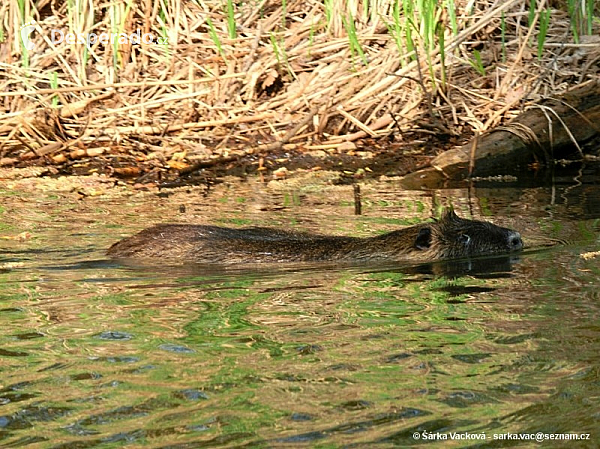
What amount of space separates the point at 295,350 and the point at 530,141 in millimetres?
5689

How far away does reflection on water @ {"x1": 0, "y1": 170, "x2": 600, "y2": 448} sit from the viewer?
3484 mm

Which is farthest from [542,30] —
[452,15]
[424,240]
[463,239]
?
[424,240]

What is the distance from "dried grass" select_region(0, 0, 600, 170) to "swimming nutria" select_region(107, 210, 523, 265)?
141 inches

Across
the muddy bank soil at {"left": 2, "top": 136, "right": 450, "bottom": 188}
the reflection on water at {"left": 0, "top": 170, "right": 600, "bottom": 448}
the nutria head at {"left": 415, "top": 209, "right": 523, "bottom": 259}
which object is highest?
the muddy bank soil at {"left": 2, "top": 136, "right": 450, "bottom": 188}

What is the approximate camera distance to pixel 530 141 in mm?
9570

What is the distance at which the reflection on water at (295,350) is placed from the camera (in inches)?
137

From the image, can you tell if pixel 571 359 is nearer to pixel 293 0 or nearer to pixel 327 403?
pixel 327 403

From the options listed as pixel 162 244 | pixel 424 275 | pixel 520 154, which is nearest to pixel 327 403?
pixel 424 275

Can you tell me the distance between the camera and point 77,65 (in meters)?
11.8

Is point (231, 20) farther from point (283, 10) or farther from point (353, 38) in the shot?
point (353, 38)

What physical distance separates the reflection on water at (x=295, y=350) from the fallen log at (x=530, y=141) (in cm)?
266

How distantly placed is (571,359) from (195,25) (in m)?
8.55

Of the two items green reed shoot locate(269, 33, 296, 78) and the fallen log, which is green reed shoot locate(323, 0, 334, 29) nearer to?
green reed shoot locate(269, 33, 296, 78)

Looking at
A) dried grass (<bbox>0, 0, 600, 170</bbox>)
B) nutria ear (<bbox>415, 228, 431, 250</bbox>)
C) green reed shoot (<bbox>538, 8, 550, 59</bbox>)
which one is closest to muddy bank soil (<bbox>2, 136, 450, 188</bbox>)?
dried grass (<bbox>0, 0, 600, 170</bbox>)
